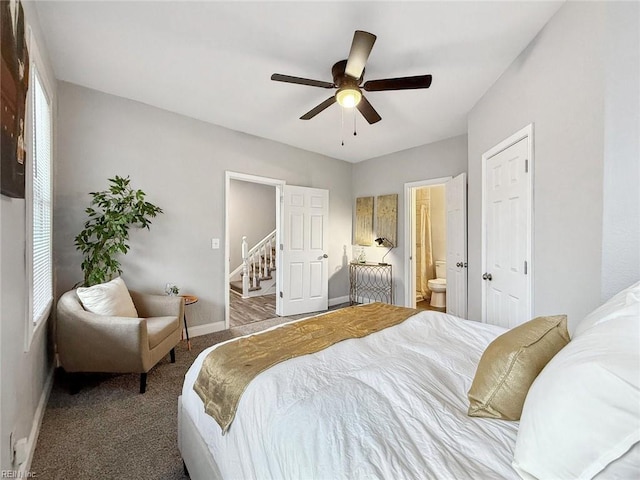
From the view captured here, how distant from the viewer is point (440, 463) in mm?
747

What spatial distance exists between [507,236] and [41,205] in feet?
12.1

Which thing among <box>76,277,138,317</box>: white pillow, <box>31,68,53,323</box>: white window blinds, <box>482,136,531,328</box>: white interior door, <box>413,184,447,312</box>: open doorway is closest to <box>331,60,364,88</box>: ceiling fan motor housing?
<box>482,136,531,328</box>: white interior door

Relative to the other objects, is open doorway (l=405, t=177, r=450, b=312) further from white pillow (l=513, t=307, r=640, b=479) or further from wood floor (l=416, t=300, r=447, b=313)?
white pillow (l=513, t=307, r=640, b=479)

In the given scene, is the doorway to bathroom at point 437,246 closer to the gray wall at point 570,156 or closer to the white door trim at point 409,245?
the white door trim at point 409,245

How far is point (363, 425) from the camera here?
34.5 inches

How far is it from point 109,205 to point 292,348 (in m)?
2.42

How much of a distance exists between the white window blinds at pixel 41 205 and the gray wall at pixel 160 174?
0.33m

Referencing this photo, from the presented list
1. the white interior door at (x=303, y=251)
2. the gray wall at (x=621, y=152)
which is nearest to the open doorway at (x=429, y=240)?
the white interior door at (x=303, y=251)

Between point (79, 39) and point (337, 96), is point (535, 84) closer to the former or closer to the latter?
point (337, 96)

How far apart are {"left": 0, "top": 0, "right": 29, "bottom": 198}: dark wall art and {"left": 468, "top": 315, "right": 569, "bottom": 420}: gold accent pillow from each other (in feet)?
6.33

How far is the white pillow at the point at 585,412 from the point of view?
58 centimetres

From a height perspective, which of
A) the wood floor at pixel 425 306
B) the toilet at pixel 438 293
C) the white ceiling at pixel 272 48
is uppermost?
the white ceiling at pixel 272 48

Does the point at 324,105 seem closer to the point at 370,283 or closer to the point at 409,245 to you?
the point at 409,245

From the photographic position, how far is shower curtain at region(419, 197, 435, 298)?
5.49 meters
